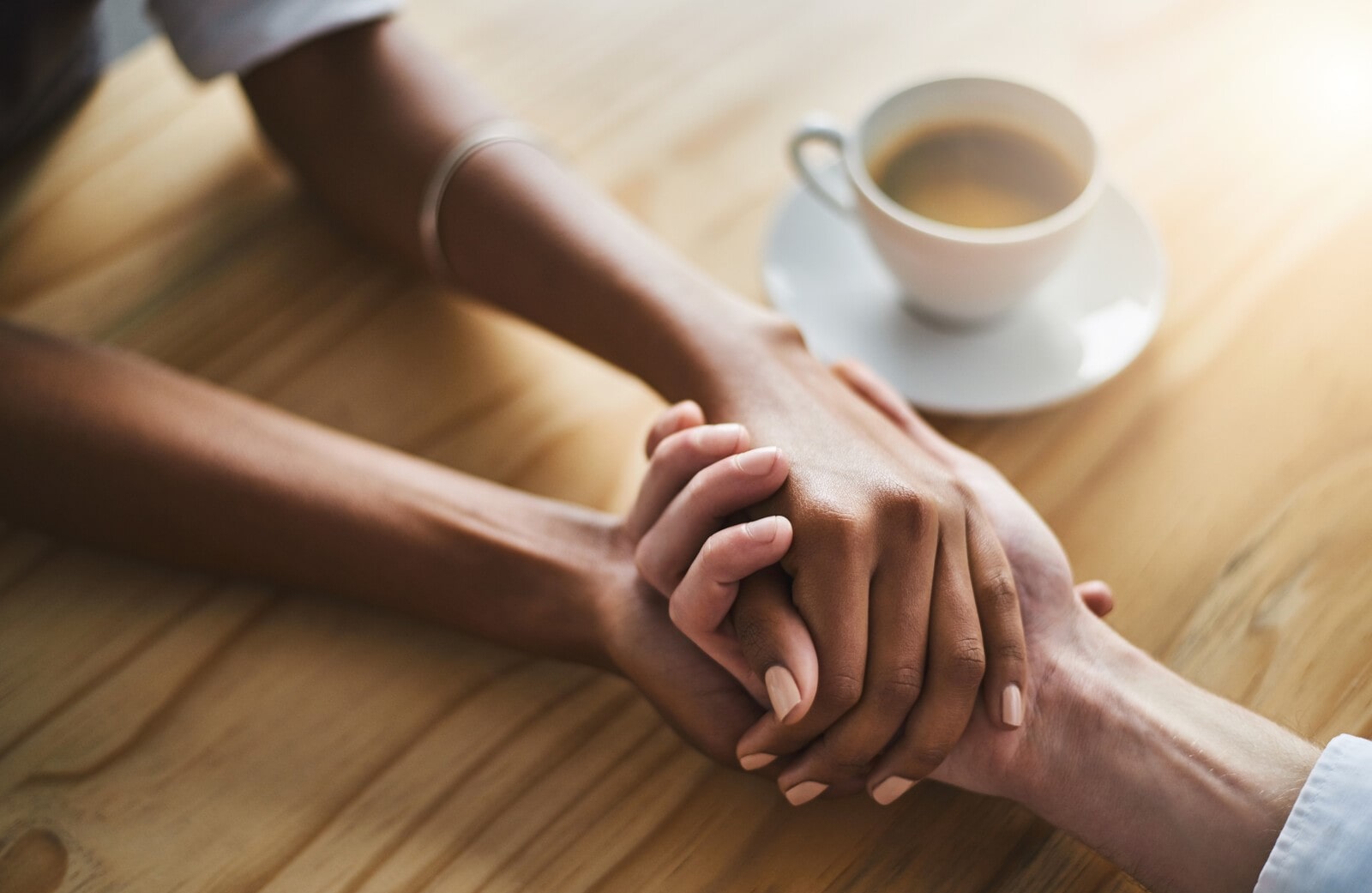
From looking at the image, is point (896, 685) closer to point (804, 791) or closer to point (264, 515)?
point (804, 791)

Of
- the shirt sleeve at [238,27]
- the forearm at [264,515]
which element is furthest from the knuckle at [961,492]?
the shirt sleeve at [238,27]

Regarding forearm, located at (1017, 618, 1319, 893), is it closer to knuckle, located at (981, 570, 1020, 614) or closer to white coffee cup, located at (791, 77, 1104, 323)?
knuckle, located at (981, 570, 1020, 614)

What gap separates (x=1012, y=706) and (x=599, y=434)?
31 centimetres

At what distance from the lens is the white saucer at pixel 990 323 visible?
27.5 inches

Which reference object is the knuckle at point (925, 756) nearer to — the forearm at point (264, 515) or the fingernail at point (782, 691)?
the fingernail at point (782, 691)

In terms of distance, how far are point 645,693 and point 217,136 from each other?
24.0 inches

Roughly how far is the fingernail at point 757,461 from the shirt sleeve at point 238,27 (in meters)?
0.47

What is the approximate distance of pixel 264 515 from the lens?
24.9 inches

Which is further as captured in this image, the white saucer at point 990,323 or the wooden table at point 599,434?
the white saucer at point 990,323


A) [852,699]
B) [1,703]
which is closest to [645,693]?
[852,699]

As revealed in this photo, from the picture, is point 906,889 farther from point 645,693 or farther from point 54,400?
point 54,400

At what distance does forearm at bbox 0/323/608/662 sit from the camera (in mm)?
625

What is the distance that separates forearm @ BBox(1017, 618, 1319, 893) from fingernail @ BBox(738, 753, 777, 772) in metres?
0.13

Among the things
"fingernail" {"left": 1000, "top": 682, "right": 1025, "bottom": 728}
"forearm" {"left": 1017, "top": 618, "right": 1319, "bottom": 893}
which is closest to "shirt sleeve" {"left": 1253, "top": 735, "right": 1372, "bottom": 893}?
"forearm" {"left": 1017, "top": 618, "right": 1319, "bottom": 893}
